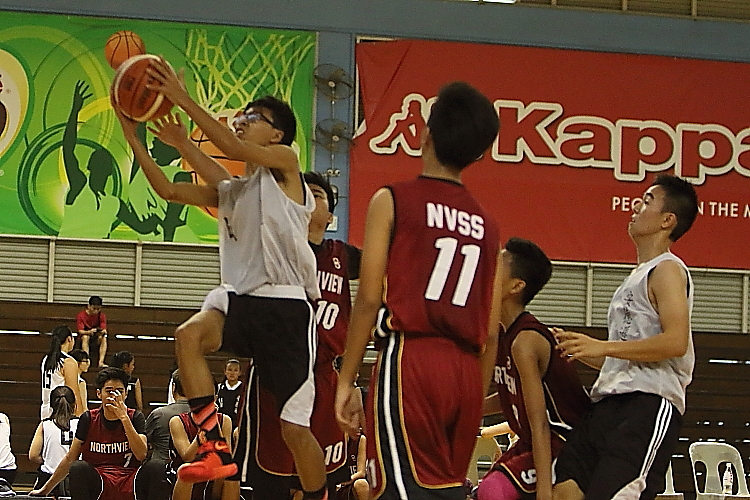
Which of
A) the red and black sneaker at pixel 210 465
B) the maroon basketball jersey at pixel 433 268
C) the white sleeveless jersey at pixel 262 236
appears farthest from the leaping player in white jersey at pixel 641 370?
the red and black sneaker at pixel 210 465

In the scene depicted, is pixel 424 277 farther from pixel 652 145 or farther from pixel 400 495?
pixel 652 145

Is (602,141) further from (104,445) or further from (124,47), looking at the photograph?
(104,445)

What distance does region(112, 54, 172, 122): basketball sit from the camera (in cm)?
495

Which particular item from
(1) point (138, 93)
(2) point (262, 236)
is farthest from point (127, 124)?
(2) point (262, 236)

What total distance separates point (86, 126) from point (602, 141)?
726 centimetres

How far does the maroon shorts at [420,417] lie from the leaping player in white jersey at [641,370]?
0.91 m

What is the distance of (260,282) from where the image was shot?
16.4ft

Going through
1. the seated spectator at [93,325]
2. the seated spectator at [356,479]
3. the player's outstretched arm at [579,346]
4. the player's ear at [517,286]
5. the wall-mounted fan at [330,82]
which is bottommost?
the seated spectator at [356,479]

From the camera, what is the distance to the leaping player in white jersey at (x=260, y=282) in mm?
4820

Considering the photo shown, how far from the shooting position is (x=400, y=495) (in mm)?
3553

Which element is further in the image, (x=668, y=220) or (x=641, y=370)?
(x=668, y=220)

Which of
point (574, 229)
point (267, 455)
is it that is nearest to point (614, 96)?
point (574, 229)

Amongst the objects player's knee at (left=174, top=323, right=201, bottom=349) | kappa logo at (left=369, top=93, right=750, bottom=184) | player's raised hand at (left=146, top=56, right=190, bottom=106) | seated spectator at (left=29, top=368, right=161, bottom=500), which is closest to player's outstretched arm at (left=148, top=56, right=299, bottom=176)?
player's raised hand at (left=146, top=56, right=190, bottom=106)

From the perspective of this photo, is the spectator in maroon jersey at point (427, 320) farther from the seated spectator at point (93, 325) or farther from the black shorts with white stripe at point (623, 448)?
the seated spectator at point (93, 325)
